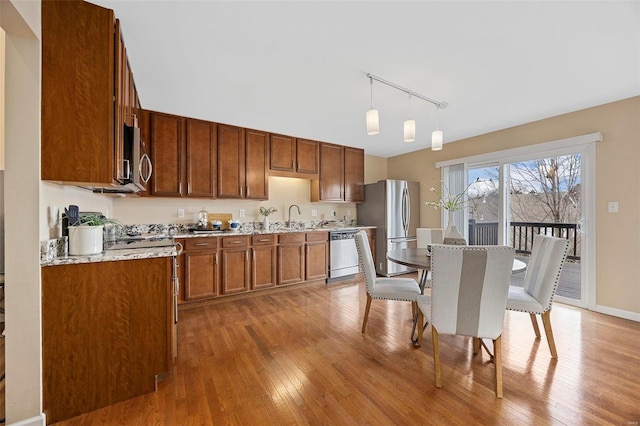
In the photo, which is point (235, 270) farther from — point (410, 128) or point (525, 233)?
point (525, 233)

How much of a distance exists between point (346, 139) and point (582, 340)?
3672mm

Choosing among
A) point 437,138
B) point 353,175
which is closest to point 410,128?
point 437,138

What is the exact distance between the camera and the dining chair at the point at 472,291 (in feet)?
5.18

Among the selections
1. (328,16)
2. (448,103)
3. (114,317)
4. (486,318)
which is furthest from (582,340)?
(114,317)

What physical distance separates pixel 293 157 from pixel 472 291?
3.27 metres

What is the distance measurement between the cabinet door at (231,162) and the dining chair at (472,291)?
2.89 meters

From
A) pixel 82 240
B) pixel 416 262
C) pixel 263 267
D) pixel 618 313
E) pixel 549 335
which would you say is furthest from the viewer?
pixel 263 267

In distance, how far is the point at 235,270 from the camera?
344 cm

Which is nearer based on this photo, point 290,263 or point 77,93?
point 77,93

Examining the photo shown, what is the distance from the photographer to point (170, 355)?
1.75m

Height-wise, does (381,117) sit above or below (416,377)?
above

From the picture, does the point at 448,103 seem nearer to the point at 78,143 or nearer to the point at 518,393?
the point at 518,393

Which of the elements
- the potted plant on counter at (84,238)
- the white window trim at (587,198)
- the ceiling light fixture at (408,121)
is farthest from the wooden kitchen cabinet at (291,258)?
the white window trim at (587,198)

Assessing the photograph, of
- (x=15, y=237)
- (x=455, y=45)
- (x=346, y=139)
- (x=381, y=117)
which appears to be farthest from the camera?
(x=346, y=139)
